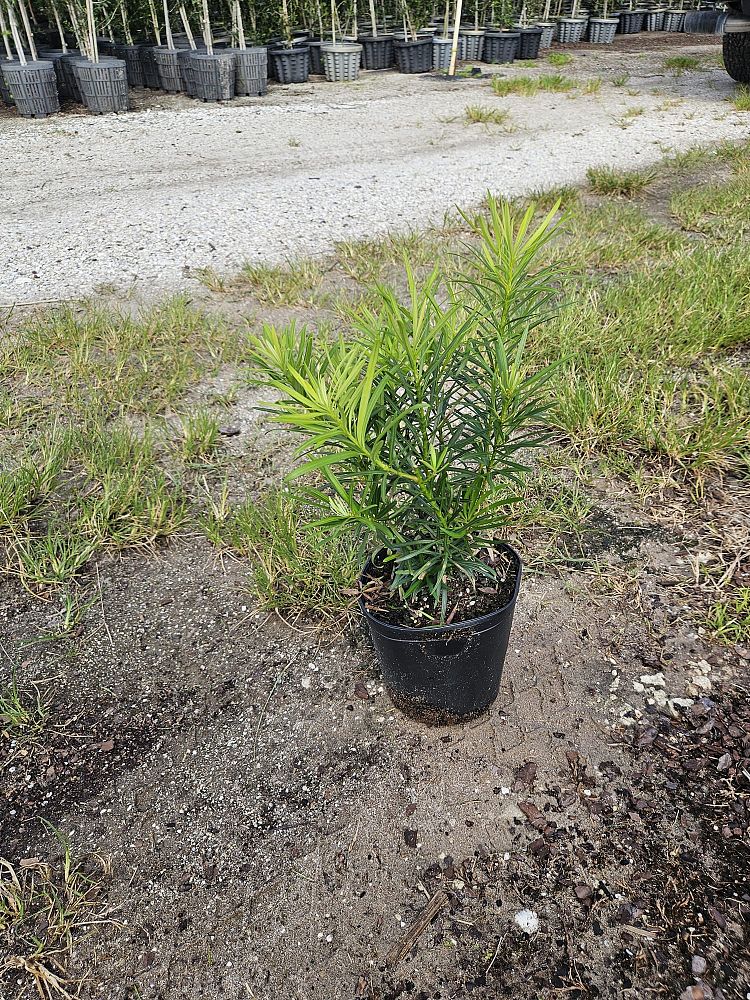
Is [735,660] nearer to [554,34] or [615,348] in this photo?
[615,348]

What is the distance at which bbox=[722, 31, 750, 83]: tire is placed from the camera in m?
7.73

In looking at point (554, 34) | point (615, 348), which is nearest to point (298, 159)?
point (615, 348)

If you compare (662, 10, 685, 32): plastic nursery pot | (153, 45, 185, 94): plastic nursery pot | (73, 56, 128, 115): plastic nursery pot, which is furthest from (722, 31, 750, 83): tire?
(662, 10, 685, 32): plastic nursery pot

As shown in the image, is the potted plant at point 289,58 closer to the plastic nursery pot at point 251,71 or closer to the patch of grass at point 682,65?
the plastic nursery pot at point 251,71

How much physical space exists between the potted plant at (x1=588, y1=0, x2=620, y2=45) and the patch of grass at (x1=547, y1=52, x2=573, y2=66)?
208 centimetres

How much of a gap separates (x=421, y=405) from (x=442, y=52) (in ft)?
37.5

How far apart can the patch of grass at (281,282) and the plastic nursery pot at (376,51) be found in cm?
837

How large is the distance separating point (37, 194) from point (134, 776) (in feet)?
17.8

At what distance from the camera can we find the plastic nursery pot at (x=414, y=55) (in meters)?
10.5

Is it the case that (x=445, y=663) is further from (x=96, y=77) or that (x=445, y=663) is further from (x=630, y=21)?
(x=630, y=21)

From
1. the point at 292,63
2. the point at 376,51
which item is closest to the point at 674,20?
the point at 376,51

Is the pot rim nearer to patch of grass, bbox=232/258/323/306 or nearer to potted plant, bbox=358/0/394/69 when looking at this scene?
patch of grass, bbox=232/258/323/306

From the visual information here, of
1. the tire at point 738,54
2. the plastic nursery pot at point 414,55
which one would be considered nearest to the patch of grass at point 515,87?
the tire at point 738,54

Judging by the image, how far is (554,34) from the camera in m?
14.3
